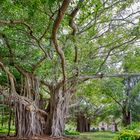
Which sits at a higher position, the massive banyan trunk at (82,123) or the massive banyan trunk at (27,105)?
the massive banyan trunk at (27,105)

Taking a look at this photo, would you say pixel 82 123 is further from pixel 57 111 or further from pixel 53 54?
pixel 53 54

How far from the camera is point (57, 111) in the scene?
855 centimetres

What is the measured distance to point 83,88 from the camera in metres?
11.8

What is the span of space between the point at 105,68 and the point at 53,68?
1.54 meters

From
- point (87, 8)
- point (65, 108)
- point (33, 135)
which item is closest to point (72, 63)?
point (65, 108)

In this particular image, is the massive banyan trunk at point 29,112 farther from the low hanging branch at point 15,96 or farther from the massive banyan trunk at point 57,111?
the massive banyan trunk at point 57,111

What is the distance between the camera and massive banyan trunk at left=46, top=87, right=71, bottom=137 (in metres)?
8.44

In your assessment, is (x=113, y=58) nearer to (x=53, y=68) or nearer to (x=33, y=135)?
(x=53, y=68)

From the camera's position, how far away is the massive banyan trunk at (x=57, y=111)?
332 inches

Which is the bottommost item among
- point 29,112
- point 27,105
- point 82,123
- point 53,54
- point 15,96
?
point 82,123

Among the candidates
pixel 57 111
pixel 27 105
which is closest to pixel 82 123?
pixel 57 111

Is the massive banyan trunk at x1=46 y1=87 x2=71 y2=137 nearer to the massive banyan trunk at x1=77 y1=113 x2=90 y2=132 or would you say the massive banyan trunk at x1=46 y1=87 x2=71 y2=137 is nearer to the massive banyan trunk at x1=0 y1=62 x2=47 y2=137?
the massive banyan trunk at x1=0 y1=62 x2=47 y2=137

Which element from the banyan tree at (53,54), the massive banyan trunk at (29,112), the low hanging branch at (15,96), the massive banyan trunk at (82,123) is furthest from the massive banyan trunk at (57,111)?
the massive banyan trunk at (82,123)

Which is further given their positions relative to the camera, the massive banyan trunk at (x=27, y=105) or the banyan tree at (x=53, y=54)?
the massive banyan trunk at (x=27, y=105)
